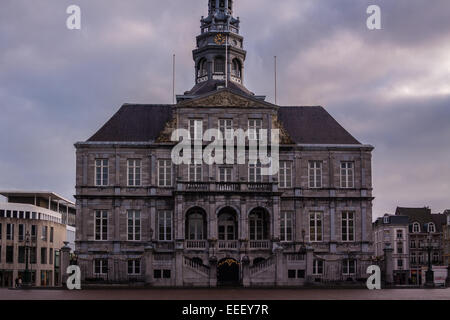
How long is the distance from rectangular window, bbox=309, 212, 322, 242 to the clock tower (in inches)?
623

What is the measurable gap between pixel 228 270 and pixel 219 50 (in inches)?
1046

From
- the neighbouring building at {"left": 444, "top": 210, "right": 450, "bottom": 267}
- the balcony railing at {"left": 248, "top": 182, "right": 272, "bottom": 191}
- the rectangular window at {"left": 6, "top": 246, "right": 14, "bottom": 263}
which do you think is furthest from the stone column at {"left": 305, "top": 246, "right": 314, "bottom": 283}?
the neighbouring building at {"left": 444, "top": 210, "right": 450, "bottom": 267}

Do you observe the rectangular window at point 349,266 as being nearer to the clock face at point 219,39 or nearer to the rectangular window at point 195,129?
the rectangular window at point 195,129

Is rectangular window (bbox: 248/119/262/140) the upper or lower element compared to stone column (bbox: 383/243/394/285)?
upper

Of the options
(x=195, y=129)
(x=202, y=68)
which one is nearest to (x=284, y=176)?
(x=195, y=129)

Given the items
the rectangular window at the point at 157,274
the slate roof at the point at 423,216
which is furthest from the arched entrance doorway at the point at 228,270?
the slate roof at the point at 423,216

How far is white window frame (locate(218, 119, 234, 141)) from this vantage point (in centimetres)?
7275

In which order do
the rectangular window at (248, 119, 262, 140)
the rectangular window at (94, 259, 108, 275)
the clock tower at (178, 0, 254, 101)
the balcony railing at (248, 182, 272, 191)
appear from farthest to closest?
the clock tower at (178, 0, 254, 101)
the rectangular window at (248, 119, 262, 140)
the rectangular window at (94, 259, 108, 275)
the balcony railing at (248, 182, 272, 191)

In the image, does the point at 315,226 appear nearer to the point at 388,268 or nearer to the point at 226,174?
the point at 388,268

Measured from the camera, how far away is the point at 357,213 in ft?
244

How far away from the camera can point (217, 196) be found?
69.0 metres

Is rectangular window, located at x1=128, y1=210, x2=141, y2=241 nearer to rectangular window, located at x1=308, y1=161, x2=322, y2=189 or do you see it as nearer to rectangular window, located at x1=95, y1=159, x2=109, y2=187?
rectangular window, located at x1=95, y1=159, x2=109, y2=187

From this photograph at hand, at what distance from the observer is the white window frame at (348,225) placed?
243 feet

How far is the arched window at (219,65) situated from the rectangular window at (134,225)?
64.2 ft
